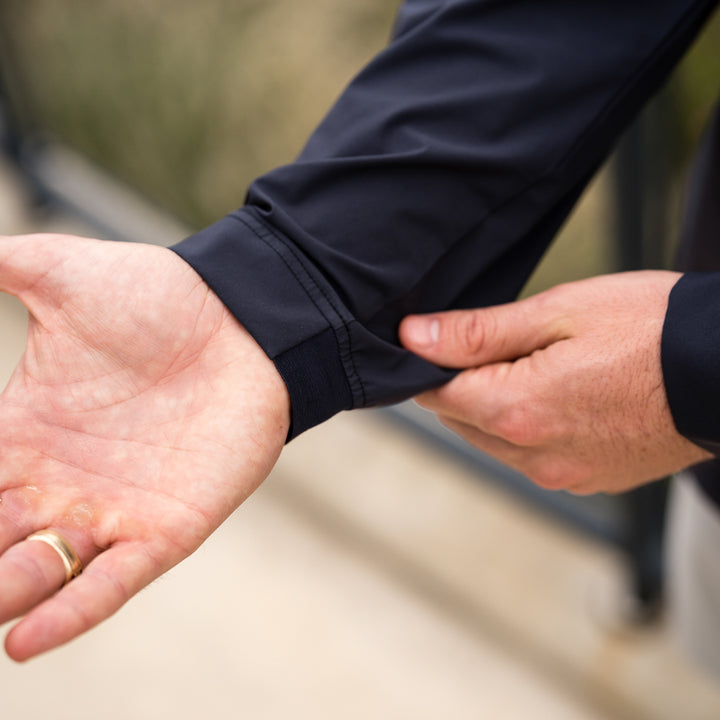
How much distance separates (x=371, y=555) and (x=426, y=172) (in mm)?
1026

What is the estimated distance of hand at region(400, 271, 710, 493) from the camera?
809 millimetres

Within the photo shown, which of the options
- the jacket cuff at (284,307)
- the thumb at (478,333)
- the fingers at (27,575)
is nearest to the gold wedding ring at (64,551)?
the fingers at (27,575)

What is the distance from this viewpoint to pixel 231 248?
81cm

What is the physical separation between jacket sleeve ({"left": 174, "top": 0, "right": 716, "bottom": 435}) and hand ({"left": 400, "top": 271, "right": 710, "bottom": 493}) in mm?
40

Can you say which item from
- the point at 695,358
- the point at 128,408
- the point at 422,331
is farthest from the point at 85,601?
the point at 695,358

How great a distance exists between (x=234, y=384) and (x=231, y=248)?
4.9 inches

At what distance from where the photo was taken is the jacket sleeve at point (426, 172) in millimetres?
814

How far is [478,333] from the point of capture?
35.0 inches

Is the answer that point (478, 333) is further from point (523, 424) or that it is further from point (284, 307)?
point (284, 307)

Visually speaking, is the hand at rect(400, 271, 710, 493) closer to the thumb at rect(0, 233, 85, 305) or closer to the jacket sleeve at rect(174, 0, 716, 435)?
the jacket sleeve at rect(174, 0, 716, 435)

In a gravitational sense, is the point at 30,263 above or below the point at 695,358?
above

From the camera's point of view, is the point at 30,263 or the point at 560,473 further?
the point at 560,473

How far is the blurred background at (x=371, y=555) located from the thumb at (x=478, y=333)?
450 millimetres

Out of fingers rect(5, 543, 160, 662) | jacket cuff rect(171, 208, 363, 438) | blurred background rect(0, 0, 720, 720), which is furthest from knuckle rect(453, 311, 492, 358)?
blurred background rect(0, 0, 720, 720)
